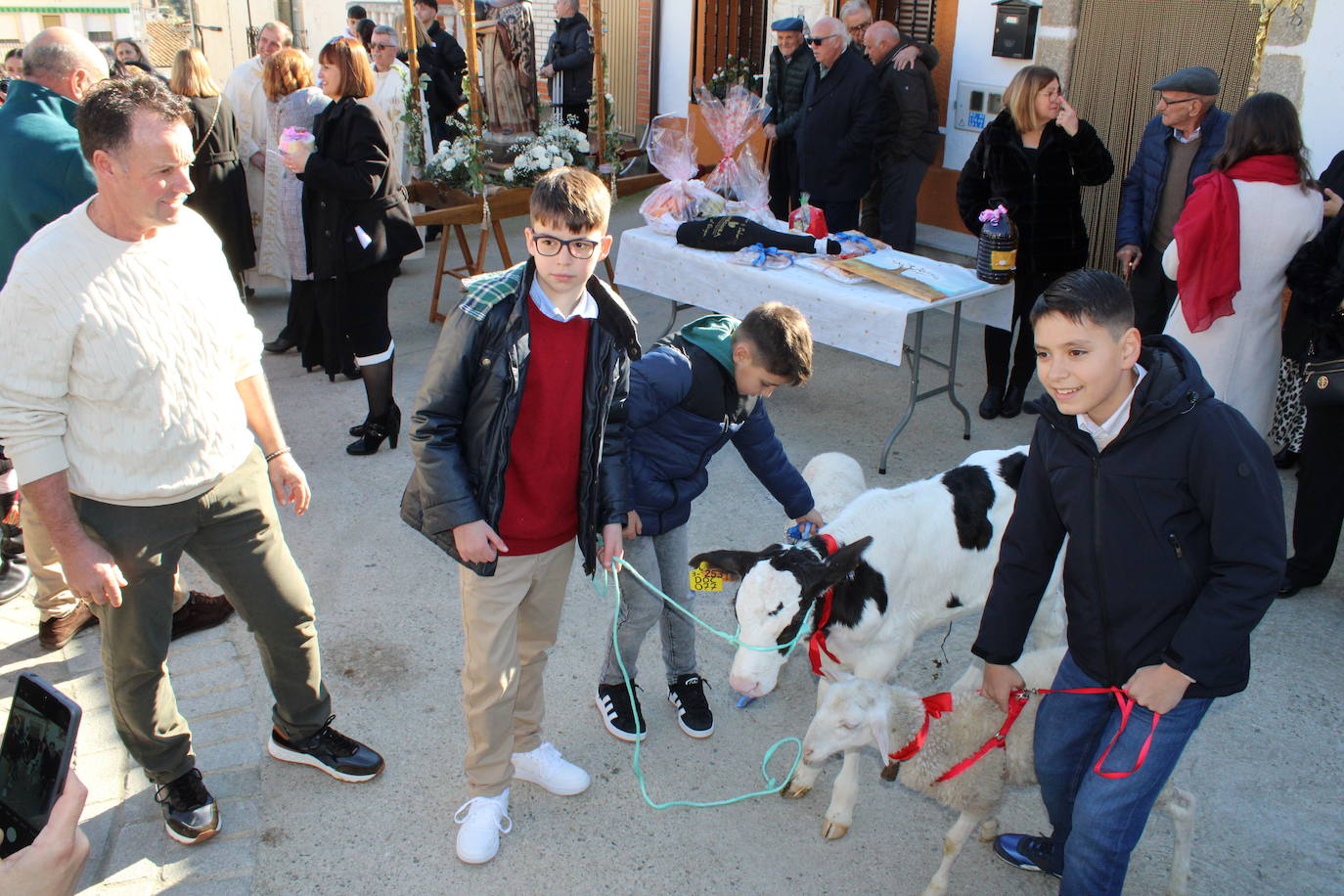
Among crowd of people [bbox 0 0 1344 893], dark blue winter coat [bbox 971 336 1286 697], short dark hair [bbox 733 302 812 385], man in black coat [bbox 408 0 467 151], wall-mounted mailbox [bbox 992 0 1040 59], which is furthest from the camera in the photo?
man in black coat [bbox 408 0 467 151]

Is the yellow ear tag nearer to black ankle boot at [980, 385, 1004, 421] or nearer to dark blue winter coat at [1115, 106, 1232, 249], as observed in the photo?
black ankle boot at [980, 385, 1004, 421]

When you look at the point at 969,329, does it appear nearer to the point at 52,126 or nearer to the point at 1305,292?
the point at 1305,292

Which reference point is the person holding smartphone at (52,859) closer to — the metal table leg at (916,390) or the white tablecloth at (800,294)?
the white tablecloth at (800,294)

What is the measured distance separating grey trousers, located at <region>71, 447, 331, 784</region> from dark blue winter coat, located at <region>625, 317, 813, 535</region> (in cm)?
112

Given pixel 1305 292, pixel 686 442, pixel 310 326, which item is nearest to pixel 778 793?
pixel 686 442

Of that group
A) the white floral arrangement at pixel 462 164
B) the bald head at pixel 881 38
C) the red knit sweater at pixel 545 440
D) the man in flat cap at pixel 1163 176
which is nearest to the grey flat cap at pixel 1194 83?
the man in flat cap at pixel 1163 176

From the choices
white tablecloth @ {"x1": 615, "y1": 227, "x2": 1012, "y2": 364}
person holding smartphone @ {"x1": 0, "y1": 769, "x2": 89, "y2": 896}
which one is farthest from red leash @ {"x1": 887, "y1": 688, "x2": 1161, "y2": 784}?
white tablecloth @ {"x1": 615, "y1": 227, "x2": 1012, "y2": 364}

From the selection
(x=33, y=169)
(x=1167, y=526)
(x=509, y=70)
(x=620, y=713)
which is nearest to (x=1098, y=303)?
(x=1167, y=526)

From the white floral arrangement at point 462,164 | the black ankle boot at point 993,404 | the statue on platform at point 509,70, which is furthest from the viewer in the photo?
the statue on platform at point 509,70

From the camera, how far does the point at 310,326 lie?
671 cm

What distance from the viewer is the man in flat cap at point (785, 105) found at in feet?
29.2

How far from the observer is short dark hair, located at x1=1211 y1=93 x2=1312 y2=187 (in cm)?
439

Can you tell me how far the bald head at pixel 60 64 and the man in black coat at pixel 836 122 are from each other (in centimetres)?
534

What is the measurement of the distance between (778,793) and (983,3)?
7968 millimetres
